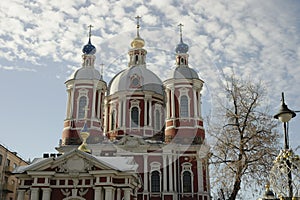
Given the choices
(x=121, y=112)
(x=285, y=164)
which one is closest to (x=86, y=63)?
(x=121, y=112)

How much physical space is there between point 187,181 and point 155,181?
120 inches

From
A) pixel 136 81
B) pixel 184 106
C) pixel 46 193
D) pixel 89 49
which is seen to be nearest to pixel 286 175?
pixel 46 193

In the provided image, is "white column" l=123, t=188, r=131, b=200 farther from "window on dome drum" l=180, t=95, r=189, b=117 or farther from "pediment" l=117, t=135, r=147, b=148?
"window on dome drum" l=180, t=95, r=189, b=117

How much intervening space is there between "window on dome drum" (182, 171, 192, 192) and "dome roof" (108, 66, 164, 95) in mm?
10168

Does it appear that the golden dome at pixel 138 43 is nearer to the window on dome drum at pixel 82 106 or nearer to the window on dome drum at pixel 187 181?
the window on dome drum at pixel 82 106

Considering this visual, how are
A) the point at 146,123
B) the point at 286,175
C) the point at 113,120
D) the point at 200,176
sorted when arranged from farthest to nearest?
the point at 113,120 → the point at 146,123 → the point at 200,176 → the point at 286,175

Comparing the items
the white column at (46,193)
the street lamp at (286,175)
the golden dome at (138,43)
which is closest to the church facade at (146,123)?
the golden dome at (138,43)

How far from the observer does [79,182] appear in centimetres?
2338

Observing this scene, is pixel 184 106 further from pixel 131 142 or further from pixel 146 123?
pixel 131 142

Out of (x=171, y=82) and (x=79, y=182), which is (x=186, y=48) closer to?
(x=171, y=82)

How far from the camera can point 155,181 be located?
A: 3631cm

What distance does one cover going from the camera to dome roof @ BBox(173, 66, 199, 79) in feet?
131

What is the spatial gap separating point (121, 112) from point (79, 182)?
17183 mm

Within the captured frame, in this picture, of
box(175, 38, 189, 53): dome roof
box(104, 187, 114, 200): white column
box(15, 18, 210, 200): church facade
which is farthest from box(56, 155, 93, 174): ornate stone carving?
box(175, 38, 189, 53): dome roof
